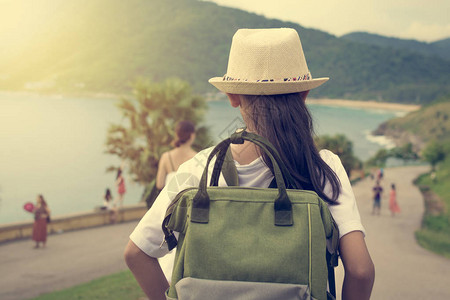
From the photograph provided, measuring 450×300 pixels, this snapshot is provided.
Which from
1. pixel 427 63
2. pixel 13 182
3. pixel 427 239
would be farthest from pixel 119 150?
pixel 427 63

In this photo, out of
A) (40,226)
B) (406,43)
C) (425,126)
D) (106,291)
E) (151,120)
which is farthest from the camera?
(406,43)

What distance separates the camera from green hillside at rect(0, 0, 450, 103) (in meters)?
97.3

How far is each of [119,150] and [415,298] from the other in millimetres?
19147

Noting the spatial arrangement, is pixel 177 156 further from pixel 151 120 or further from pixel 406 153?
pixel 406 153

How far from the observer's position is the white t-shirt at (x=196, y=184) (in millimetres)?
1356

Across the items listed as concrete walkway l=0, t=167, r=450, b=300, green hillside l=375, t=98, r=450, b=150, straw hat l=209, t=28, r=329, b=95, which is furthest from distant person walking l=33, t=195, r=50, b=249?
green hillside l=375, t=98, r=450, b=150

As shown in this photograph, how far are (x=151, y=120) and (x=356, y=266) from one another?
21807mm

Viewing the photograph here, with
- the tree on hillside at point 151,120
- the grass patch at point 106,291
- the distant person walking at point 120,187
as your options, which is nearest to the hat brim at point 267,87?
the grass patch at point 106,291

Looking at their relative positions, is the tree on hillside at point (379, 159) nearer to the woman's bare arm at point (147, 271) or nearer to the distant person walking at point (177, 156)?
the distant person walking at point (177, 156)

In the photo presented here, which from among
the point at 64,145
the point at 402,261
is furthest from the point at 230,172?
the point at 64,145

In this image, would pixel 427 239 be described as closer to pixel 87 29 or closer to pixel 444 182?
pixel 444 182

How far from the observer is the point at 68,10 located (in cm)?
19250

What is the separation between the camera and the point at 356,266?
1292 mm

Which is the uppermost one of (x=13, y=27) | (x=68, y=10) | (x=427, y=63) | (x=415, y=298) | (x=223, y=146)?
(x=68, y=10)
